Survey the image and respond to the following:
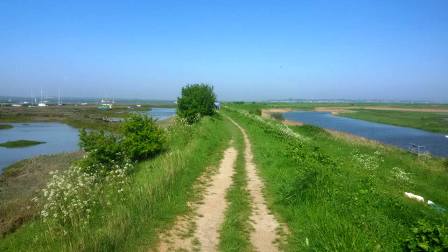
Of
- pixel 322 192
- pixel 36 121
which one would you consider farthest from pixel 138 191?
pixel 36 121

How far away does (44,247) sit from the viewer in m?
8.42

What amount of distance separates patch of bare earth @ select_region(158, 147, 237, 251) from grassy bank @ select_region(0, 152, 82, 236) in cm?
672

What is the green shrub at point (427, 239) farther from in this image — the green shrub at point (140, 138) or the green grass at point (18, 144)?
the green grass at point (18, 144)

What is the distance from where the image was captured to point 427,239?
642 cm

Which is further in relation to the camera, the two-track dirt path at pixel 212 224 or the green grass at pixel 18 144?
the green grass at pixel 18 144

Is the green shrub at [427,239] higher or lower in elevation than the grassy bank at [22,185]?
higher

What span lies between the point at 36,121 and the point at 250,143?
6382cm

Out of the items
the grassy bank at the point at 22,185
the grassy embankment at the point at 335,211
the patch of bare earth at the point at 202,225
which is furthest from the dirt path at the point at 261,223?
the grassy bank at the point at 22,185

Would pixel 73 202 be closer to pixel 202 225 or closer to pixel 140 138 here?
pixel 202 225

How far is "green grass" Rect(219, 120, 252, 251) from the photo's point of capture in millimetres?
7714

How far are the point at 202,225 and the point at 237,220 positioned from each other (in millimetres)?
802

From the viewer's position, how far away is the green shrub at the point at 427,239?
243 inches

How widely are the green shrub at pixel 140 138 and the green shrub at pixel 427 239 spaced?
15.9 m

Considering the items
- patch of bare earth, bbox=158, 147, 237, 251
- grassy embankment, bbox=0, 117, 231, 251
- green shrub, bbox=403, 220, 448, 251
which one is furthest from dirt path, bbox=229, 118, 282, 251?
green shrub, bbox=403, 220, 448, 251
